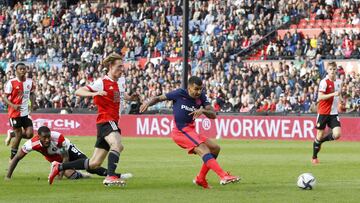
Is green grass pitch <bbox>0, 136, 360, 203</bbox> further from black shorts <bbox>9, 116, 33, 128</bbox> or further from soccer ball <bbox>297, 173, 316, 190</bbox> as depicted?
black shorts <bbox>9, 116, 33, 128</bbox>

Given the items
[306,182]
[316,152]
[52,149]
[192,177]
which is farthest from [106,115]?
[316,152]

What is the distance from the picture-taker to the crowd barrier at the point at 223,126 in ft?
112

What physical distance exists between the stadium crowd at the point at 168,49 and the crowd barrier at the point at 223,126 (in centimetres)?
169

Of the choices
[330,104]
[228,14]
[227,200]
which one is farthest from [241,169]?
[228,14]

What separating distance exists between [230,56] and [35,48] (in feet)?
39.4

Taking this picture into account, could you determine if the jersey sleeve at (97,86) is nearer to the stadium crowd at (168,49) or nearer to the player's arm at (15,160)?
the player's arm at (15,160)

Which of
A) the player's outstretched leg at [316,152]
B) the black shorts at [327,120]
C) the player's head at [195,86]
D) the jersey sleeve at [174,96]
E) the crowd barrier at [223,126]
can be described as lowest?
the crowd barrier at [223,126]

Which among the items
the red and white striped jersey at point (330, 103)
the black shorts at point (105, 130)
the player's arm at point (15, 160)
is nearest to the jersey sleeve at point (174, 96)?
A: the black shorts at point (105, 130)

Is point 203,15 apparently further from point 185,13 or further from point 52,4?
point 185,13

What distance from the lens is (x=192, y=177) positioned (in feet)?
58.0

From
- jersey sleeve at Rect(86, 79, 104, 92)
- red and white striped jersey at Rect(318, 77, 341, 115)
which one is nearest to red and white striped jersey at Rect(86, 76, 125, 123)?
jersey sleeve at Rect(86, 79, 104, 92)

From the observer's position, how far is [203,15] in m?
46.3

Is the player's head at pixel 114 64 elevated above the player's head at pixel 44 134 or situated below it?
above

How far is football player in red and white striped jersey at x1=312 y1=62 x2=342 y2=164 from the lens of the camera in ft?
71.4
